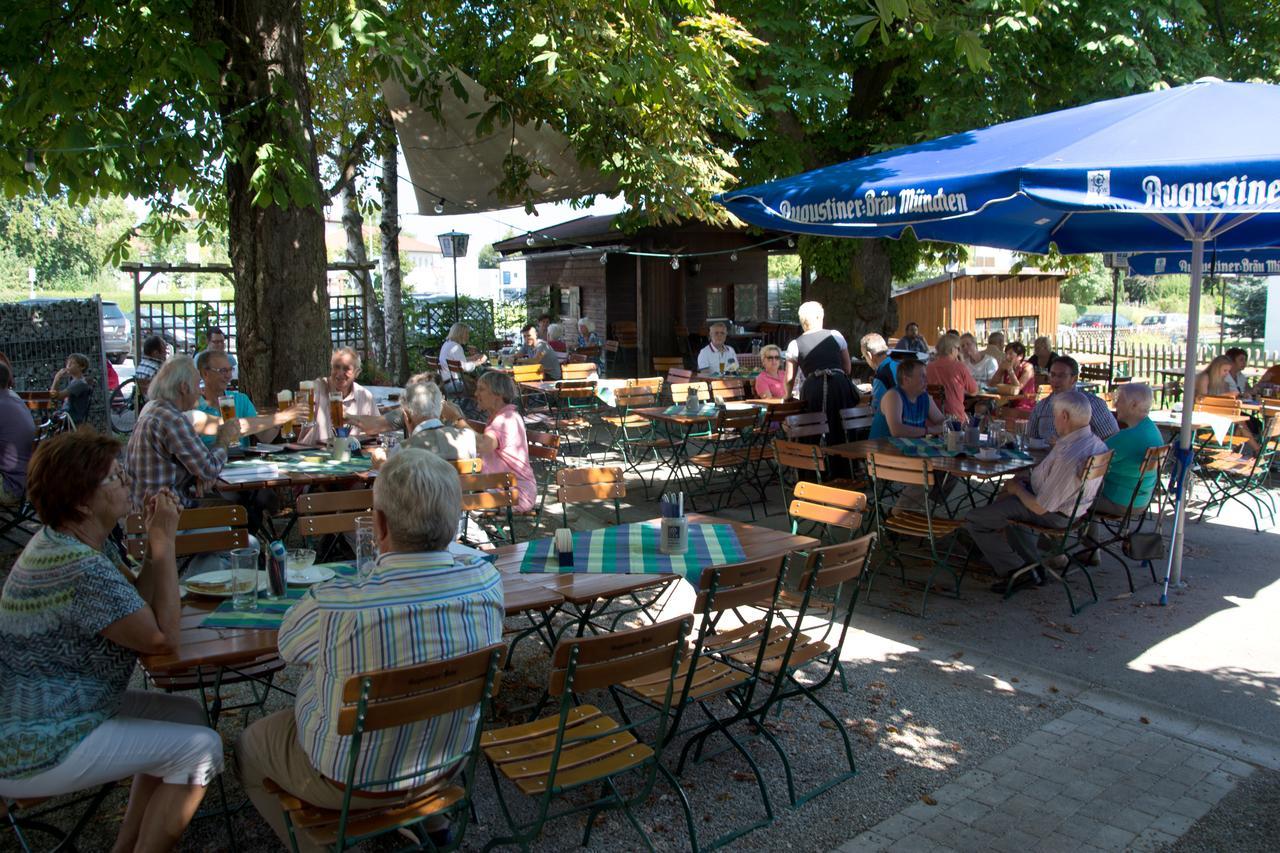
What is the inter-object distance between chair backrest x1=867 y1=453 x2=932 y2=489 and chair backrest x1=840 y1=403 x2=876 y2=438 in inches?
75.3

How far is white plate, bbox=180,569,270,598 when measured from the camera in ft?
11.8

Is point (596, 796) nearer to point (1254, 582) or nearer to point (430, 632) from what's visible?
point (430, 632)

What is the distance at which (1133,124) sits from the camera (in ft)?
17.7

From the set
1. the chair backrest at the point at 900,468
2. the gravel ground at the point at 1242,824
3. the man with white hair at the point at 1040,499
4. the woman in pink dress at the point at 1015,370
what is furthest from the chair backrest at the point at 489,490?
the woman in pink dress at the point at 1015,370

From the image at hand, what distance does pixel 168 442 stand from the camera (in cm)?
540

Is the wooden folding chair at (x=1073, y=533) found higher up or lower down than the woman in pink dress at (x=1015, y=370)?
lower down

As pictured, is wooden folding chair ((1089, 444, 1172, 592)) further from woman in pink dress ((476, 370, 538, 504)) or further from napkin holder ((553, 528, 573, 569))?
napkin holder ((553, 528, 573, 569))

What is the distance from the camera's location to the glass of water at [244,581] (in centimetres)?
346

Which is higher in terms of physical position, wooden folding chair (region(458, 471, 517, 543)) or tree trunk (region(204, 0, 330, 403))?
tree trunk (region(204, 0, 330, 403))

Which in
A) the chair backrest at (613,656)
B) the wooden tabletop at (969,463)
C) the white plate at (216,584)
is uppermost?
the wooden tabletop at (969,463)

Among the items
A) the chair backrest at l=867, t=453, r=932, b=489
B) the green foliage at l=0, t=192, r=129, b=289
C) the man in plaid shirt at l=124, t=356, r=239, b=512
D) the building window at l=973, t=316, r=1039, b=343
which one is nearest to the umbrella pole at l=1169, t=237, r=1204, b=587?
the chair backrest at l=867, t=453, r=932, b=489

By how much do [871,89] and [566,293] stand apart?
10.2m

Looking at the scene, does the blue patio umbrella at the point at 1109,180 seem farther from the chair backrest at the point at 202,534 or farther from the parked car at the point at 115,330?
the parked car at the point at 115,330

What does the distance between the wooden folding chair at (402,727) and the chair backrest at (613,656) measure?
0.21m
